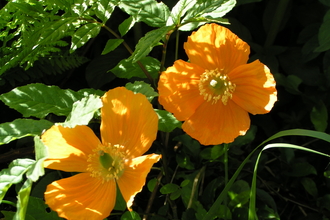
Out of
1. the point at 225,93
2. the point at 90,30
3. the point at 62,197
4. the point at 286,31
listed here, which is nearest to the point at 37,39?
the point at 90,30

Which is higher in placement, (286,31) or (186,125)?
(186,125)

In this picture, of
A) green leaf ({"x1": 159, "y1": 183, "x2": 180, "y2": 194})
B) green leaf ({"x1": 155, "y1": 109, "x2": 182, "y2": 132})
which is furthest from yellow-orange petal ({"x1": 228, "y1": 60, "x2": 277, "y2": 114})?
green leaf ({"x1": 159, "y1": 183, "x2": 180, "y2": 194})

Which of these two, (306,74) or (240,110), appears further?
(306,74)

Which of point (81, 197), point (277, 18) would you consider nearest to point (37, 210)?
point (81, 197)

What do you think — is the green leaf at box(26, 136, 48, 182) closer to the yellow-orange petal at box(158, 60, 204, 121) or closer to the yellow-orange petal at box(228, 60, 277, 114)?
the yellow-orange petal at box(158, 60, 204, 121)

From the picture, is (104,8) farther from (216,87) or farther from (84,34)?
(216,87)

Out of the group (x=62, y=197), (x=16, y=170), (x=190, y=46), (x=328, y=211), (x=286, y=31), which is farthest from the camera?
(x=286, y=31)

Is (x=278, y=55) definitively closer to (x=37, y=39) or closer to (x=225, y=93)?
(x=225, y=93)
